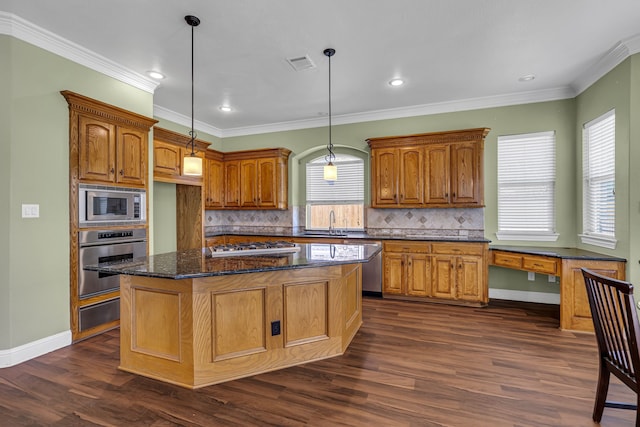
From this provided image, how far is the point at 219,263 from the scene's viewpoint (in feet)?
7.95

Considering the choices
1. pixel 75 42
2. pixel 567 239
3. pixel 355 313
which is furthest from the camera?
pixel 567 239

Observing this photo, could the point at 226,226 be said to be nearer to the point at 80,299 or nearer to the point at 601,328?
the point at 80,299

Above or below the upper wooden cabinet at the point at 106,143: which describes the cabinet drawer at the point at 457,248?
below

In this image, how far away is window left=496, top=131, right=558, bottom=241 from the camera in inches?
174

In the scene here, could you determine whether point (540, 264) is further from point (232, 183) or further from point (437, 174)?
point (232, 183)

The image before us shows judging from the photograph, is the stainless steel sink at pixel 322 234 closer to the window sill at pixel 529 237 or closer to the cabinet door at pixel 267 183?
the cabinet door at pixel 267 183

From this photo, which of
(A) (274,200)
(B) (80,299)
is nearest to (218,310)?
(B) (80,299)

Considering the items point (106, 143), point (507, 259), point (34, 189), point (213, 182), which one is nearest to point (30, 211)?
point (34, 189)

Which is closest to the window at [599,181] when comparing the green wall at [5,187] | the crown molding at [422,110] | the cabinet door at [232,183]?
the crown molding at [422,110]

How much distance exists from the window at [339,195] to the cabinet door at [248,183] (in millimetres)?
987

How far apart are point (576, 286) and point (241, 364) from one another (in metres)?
3.54

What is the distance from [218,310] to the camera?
2377 millimetres

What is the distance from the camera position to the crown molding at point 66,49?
2.71 m

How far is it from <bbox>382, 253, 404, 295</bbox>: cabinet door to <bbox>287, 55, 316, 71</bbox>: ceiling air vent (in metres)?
2.77
